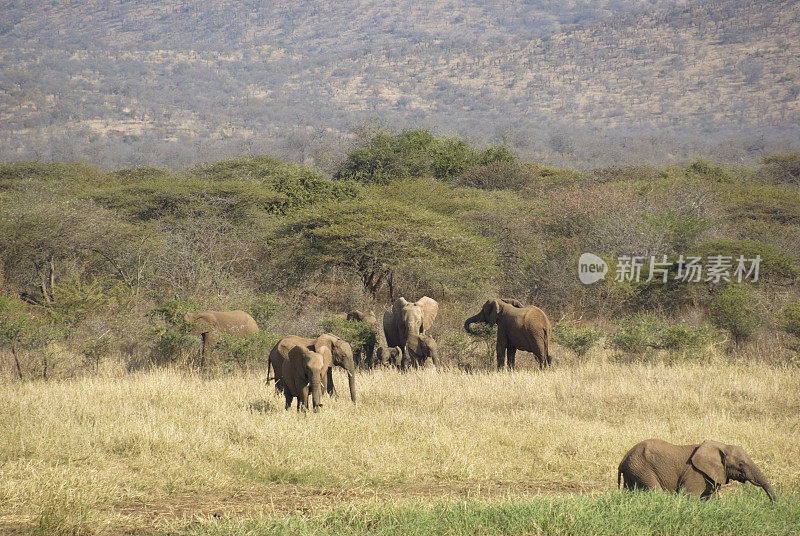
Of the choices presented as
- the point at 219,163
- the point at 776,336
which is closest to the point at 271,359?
the point at 776,336

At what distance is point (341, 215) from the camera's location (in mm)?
20375

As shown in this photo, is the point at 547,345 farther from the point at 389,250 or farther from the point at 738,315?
the point at 389,250

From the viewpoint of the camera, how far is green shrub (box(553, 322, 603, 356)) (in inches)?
526

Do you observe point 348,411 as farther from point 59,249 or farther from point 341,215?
point 59,249

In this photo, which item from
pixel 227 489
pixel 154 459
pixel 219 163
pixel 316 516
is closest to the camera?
pixel 316 516

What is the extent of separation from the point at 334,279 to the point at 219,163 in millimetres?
22446

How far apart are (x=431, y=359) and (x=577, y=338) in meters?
2.59

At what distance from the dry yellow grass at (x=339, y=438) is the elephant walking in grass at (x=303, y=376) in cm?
29

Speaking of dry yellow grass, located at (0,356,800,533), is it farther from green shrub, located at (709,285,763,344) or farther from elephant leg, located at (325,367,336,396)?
green shrub, located at (709,285,763,344)

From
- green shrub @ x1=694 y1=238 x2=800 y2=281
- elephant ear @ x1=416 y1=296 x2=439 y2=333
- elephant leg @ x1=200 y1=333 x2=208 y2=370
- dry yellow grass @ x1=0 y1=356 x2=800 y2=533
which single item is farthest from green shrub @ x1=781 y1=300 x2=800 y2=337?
elephant leg @ x1=200 y1=333 x2=208 y2=370

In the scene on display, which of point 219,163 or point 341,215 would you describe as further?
point 219,163

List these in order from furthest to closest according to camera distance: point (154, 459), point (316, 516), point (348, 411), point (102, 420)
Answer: point (348, 411) → point (102, 420) → point (154, 459) → point (316, 516)

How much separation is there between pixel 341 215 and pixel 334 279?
6.31ft

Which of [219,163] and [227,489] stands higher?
[219,163]
